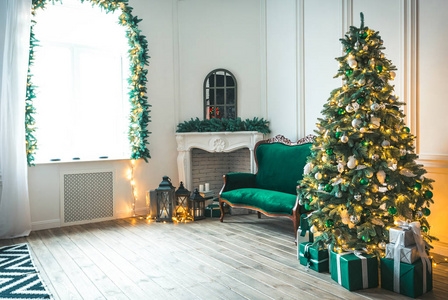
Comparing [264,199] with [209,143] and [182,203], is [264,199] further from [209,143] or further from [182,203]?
[209,143]

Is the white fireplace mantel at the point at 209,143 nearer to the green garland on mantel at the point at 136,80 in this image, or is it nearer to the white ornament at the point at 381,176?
the green garland on mantel at the point at 136,80

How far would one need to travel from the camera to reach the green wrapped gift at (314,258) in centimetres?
313

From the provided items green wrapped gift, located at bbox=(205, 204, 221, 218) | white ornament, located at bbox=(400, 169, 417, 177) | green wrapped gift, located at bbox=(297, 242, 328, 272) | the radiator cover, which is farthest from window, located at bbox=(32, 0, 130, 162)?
white ornament, located at bbox=(400, 169, 417, 177)

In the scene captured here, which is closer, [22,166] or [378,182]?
[378,182]

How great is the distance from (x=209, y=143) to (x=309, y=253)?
110 inches

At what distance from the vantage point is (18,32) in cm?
437

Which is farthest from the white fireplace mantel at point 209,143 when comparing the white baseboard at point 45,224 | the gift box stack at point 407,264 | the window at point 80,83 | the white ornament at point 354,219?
→ the gift box stack at point 407,264

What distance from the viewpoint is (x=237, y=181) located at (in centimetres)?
511

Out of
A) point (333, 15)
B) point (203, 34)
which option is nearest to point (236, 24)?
point (203, 34)

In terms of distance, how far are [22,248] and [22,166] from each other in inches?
41.1

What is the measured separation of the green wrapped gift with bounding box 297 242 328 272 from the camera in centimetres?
313

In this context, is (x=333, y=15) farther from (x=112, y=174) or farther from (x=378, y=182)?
(x=112, y=174)

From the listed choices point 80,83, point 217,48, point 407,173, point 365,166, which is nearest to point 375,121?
point 365,166

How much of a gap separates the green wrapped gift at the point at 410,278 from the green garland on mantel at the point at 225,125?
311 centimetres
